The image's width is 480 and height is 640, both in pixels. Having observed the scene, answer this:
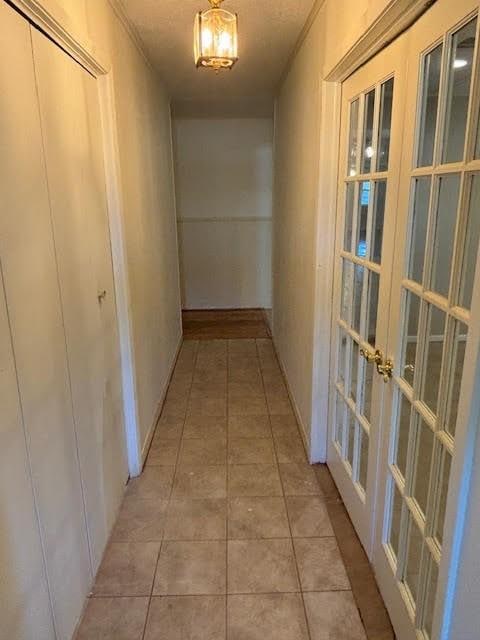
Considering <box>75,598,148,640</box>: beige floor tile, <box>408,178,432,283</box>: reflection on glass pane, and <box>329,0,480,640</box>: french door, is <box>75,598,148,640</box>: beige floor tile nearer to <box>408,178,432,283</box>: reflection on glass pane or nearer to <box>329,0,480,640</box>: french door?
<box>329,0,480,640</box>: french door

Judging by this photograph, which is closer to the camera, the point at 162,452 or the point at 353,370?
the point at 353,370

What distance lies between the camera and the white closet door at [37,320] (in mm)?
1210

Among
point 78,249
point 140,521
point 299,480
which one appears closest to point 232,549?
point 140,521

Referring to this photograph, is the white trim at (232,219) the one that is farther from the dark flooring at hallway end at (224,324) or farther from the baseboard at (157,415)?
the baseboard at (157,415)

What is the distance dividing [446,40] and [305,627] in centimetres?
187

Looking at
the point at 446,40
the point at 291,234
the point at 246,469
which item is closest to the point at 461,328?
the point at 446,40

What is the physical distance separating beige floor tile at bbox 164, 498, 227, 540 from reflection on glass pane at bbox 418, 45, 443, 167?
1738 millimetres

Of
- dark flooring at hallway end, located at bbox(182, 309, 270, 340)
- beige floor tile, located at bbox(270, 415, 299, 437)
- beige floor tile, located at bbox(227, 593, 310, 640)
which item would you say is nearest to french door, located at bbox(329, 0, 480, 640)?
beige floor tile, located at bbox(227, 593, 310, 640)

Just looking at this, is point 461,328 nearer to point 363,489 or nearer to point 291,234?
point 363,489

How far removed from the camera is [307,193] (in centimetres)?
260

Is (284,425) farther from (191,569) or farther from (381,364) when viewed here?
(381,364)

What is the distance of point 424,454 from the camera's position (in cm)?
135

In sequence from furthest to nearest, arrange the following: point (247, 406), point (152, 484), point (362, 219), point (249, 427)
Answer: point (247, 406) → point (249, 427) → point (152, 484) → point (362, 219)

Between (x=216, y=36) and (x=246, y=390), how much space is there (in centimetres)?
253
